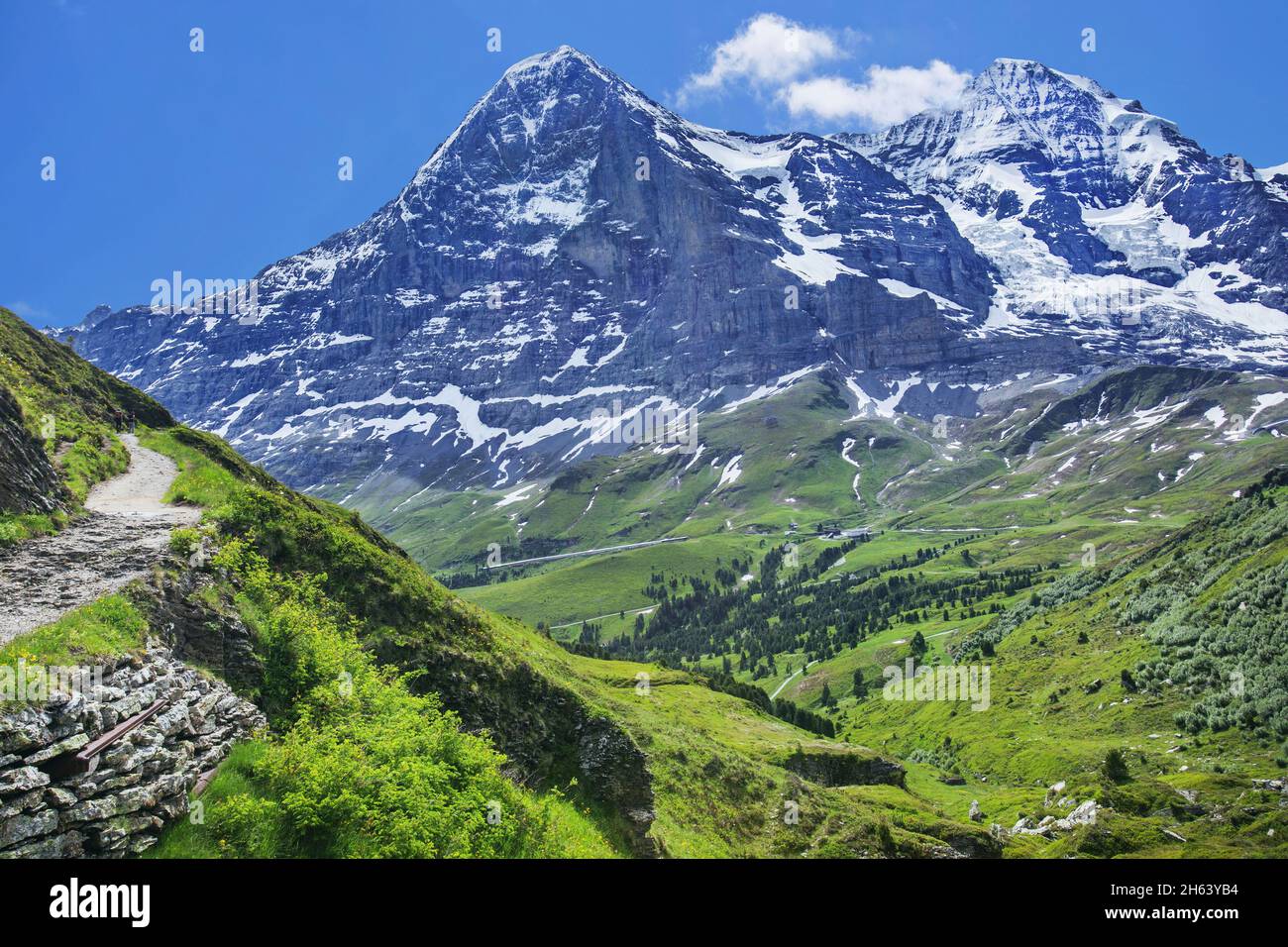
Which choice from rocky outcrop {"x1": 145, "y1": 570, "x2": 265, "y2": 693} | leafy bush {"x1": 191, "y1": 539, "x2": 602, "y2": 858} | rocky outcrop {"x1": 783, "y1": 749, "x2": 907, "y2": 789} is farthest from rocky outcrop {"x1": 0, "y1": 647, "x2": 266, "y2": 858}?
rocky outcrop {"x1": 783, "y1": 749, "x2": 907, "y2": 789}

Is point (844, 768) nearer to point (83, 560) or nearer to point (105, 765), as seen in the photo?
point (83, 560)

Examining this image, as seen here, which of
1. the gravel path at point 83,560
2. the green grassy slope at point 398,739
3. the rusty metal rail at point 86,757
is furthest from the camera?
the gravel path at point 83,560

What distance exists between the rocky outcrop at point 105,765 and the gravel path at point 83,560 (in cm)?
398

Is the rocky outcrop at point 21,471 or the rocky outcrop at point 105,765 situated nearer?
the rocky outcrop at point 105,765

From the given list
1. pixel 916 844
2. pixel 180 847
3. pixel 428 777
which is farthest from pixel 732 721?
pixel 180 847

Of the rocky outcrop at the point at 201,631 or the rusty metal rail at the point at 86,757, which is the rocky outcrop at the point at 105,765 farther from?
the rocky outcrop at the point at 201,631

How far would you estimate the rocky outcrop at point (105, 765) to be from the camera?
11719 mm

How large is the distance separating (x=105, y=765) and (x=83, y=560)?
10.2 meters

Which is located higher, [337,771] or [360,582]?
[360,582]

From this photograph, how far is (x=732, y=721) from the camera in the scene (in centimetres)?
6556

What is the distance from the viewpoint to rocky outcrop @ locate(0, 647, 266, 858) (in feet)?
38.4

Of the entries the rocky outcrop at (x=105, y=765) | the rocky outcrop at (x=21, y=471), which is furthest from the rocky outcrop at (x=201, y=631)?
the rocky outcrop at (x=21, y=471)
